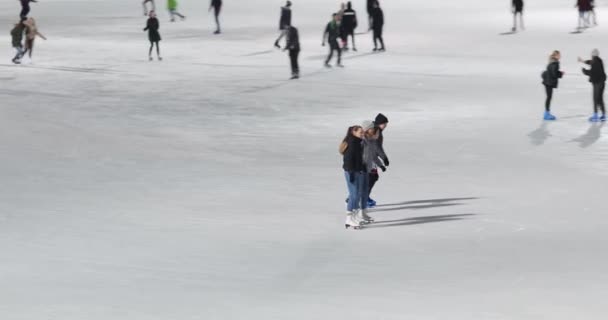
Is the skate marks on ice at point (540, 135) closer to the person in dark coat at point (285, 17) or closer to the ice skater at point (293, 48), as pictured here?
the ice skater at point (293, 48)

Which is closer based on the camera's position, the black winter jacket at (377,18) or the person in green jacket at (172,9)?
the black winter jacket at (377,18)

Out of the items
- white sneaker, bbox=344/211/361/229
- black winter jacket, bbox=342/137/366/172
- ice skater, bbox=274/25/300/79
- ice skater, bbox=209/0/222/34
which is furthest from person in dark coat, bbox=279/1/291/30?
black winter jacket, bbox=342/137/366/172

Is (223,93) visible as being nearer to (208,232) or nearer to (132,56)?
(132,56)

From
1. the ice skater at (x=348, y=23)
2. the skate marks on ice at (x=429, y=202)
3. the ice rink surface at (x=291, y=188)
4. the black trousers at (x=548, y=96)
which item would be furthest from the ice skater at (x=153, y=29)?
the skate marks on ice at (x=429, y=202)

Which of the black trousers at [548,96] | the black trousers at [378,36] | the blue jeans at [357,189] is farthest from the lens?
the black trousers at [378,36]

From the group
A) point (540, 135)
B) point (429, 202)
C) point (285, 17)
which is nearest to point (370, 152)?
point (429, 202)

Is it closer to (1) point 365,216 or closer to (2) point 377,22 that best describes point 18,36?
(2) point 377,22

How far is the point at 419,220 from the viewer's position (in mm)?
16156

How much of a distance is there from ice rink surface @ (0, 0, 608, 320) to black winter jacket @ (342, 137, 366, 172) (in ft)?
2.63

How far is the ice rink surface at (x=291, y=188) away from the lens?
495 inches

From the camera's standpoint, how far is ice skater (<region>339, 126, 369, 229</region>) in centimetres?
1524

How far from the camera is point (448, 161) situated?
20375 millimetres

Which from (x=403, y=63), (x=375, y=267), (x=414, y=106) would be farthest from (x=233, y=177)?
(x=403, y=63)

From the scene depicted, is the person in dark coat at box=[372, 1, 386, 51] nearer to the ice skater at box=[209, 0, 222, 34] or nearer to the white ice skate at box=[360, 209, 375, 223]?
the ice skater at box=[209, 0, 222, 34]
